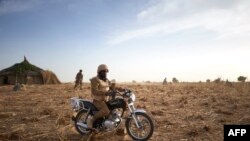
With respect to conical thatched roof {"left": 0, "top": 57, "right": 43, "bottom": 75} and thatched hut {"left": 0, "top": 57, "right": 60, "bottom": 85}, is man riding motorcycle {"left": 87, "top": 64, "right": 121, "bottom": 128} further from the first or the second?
conical thatched roof {"left": 0, "top": 57, "right": 43, "bottom": 75}

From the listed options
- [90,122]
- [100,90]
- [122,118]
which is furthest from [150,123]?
[90,122]

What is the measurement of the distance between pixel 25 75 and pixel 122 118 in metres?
36.9

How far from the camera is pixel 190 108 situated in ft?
46.3

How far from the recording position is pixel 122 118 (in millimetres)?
8445

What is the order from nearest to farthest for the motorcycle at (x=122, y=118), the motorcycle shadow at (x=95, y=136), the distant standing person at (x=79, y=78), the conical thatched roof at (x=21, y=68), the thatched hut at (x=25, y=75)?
the motorcycle at (x=122, y=118), the motorcycle shadow at (x=95, y=136), the distant standing person at (x=79, y=78), the thatched hut at (x=25, y=75), the conical thatched roof at (x=21, y=68)

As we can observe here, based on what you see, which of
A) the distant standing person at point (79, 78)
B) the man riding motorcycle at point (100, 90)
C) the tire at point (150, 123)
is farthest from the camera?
the distant standing person at point (79, 78)

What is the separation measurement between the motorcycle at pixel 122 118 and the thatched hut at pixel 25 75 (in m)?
35.9

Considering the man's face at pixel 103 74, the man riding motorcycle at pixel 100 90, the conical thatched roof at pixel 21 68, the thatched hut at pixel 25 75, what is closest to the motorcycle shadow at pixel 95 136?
the man riding motorcycle at pixel 100 90

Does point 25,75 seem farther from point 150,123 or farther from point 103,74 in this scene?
point 150,123

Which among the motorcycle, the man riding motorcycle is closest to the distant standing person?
the motorcycle

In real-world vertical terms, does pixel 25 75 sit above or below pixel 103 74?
above

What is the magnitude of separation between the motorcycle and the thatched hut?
1412 inches

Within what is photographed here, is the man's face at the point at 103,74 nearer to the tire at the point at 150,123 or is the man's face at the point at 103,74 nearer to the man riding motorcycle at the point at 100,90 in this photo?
the man riding motorcycle at the point at 100,90

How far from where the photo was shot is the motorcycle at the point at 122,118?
8.11 m
